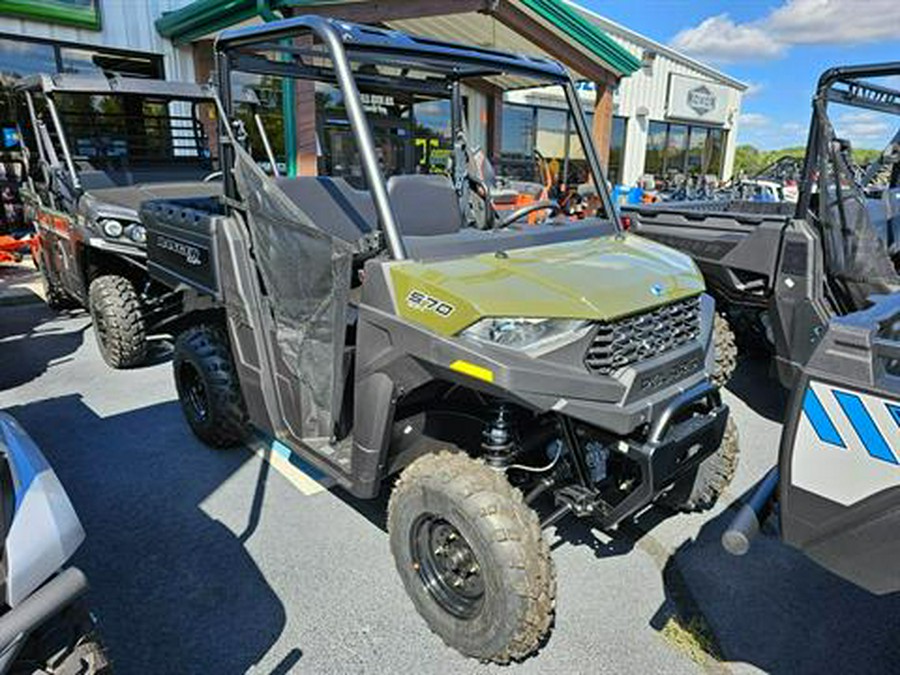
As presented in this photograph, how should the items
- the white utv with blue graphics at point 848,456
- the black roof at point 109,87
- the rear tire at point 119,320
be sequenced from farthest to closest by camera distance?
the black roof at point 109,87, the rear tire at point 119,320, the white utv with blue graphics at point 848,456

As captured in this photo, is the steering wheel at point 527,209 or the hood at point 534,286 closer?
the hood at point 534,286

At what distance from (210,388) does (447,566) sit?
172cm

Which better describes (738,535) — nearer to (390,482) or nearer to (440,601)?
(440,601)

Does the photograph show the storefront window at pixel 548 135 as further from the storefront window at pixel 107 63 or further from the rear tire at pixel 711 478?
the rear tire at pixel 711 478

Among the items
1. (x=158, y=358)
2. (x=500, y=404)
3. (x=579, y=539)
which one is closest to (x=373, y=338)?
(x=500, y=404)

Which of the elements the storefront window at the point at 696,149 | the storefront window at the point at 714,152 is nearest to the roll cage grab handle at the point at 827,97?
the storefront window at the point at 696,149

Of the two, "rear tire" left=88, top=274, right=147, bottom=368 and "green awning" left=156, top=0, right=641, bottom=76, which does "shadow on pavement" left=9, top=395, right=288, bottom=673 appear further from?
"green awning" left=156, top=0, right=641, bottom=76

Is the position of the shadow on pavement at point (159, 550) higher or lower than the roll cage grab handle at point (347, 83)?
lower

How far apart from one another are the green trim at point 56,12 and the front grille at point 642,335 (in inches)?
397

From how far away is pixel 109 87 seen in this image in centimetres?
543

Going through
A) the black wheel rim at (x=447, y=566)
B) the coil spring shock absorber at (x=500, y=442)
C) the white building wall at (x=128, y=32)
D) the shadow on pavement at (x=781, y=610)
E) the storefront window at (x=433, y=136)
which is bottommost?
the shadow on pavement at (x=781, y=610)

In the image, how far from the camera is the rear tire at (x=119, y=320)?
4.75 m

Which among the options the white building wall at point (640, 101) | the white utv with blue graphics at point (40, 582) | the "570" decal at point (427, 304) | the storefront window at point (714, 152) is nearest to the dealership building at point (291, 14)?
the "570" decal at point (427, 304)

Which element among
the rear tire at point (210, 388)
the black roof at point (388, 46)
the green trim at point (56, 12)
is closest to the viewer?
the black roof at point (388, 46)
